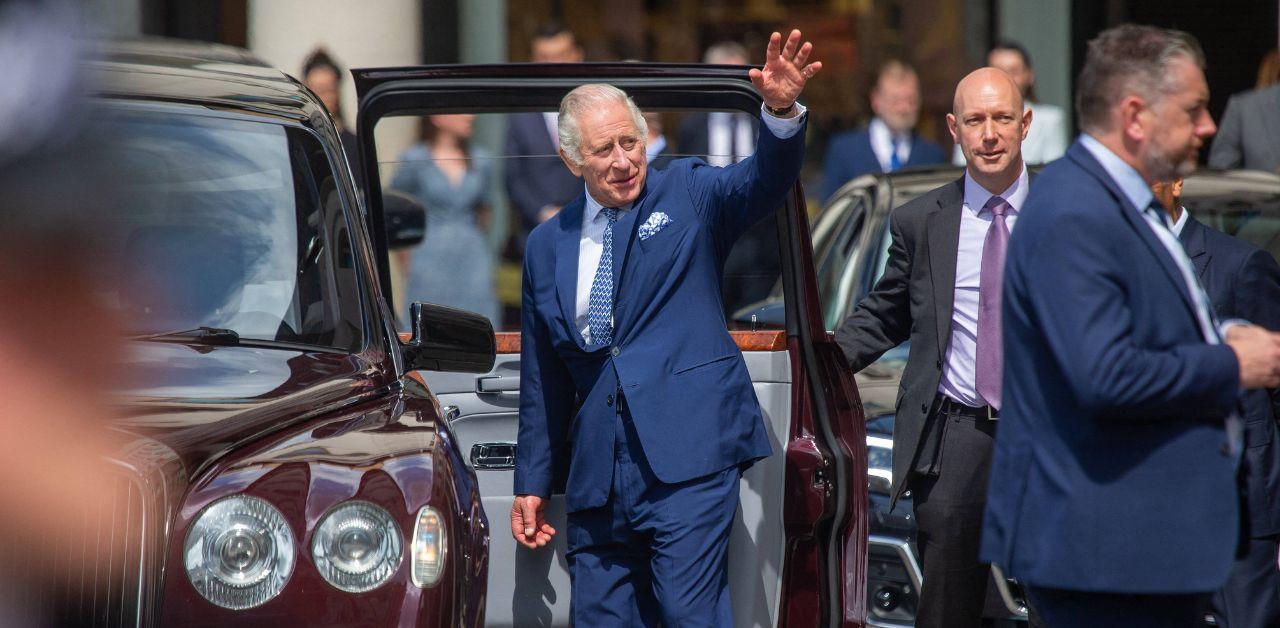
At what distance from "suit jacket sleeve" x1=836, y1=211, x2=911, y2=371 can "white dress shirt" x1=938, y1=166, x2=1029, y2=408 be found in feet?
0.69

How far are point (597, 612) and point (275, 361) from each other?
104 cm

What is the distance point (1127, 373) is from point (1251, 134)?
6.53 meters

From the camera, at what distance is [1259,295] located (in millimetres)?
4664

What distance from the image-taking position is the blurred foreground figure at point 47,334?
3254mm

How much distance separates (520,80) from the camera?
4.83 metres

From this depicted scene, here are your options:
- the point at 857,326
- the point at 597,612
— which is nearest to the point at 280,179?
the point at 597,612

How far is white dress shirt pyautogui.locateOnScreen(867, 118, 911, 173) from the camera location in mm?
10312

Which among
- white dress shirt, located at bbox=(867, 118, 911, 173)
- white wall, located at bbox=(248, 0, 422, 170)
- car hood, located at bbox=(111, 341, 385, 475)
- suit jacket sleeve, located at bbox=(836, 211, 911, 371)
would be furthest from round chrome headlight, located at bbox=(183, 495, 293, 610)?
white wall, located at bbox=(248, 0, 422, 170)

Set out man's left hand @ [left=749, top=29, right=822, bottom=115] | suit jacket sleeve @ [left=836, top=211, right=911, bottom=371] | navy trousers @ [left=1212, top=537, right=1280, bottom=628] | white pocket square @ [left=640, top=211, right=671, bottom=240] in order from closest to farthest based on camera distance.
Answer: man's left hand @ [left=749, top=29, right=822, bottom=115], white pocket square @ [left=640, top=211, right=671, bottom=240], navy trousers @ [left=1212, top=537, right=1280, bottom=628], suit jacket sleeve @ [left=836, top=211, right=911, bottom=371]

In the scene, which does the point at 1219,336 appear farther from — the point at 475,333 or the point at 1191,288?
the point at 475,333

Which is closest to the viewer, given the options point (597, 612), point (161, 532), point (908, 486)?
point (161, 532)

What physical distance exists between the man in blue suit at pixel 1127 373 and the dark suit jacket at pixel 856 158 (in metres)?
6.92

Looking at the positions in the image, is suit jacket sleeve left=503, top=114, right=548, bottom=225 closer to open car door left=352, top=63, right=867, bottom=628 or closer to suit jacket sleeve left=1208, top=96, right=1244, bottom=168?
open car door left=352, top=63, right=867, bottom=628

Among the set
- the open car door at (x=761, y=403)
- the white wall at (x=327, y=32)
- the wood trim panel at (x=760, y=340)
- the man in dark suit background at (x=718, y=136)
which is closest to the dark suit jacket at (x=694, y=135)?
the man in dark suit background at (x=718, y=136)
